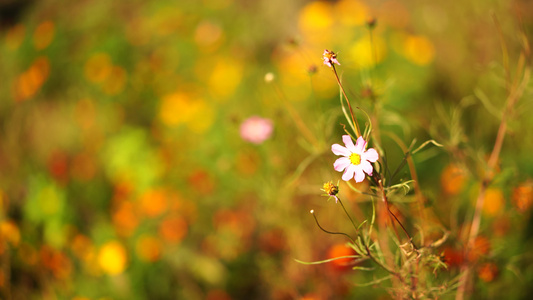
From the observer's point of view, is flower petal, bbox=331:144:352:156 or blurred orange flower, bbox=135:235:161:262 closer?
flower petal, bbox=331:144:352:156

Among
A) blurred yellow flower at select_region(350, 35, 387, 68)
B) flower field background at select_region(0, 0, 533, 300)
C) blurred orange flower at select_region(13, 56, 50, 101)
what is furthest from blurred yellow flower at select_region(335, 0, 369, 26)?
blurred orange flower at select_region(13, 56, 50, 101)

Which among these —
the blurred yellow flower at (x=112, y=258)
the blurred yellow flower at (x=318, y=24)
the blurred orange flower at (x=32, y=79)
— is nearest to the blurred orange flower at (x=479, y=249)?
the blurred yellow flower at (x=112, y=258)

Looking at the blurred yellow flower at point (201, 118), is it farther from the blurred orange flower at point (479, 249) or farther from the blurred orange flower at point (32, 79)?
the blurred orange flower at point (479, 249)

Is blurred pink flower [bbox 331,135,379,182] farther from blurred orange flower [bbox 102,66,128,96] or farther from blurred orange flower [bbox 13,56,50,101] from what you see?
blurred orange flower [bbox 13,56,50,101]

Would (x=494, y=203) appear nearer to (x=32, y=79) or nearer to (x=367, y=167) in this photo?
(x=367, y=167)

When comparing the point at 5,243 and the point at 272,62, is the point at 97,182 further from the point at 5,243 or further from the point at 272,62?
the point at 272,62

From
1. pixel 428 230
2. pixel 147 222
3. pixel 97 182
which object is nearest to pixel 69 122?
pixel 97 182

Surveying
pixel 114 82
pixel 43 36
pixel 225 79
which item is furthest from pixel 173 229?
Answer: pixel 43 36
